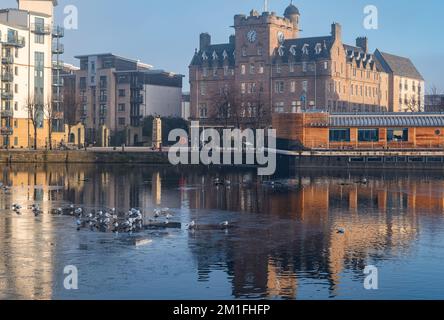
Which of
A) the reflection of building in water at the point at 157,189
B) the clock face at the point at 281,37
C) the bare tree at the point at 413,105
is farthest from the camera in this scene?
the bare tree at the point at 413,105

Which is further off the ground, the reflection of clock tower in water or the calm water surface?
the reflection of clock tower in water

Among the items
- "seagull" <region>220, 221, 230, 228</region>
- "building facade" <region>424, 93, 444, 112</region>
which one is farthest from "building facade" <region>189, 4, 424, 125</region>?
"seagull" <region>220, 221, 230, 228</region>

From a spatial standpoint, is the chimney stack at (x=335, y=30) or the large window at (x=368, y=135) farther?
the chimney stack at (x=335, y=30)

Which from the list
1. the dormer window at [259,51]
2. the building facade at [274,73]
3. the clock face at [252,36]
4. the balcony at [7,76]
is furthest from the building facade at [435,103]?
the balcony at [7,76]

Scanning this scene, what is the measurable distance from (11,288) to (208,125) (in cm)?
10980

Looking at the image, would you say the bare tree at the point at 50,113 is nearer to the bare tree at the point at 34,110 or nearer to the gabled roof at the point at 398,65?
the bare tree at the point at 34,110

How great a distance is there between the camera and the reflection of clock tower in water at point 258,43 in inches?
5236

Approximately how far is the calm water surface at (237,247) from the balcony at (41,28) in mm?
55342

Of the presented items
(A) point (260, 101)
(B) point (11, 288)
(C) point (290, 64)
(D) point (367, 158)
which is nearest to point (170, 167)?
(D) point (367, 158)

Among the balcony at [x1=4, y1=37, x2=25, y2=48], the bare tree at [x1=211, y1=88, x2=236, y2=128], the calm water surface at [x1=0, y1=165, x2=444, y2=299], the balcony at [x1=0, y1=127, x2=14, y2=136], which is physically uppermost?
the balcony at [x1=4, y1=37, x2=25, y2=48]

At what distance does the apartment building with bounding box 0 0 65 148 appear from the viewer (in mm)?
103938

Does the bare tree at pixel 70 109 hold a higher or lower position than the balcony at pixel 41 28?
lower

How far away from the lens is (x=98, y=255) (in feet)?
93.4

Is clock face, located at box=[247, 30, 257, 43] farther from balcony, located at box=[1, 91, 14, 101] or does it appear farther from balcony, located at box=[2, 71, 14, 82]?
balcony, located at box=[1, 91, 14, 101]
